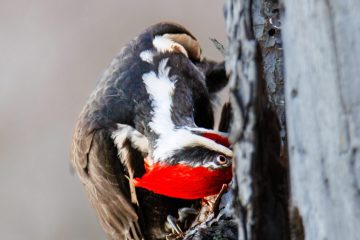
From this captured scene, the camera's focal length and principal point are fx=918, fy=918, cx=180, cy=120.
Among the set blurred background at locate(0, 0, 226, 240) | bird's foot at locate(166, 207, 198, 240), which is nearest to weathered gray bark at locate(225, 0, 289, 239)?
bird's foot at locate(166, 207, 198, 240)

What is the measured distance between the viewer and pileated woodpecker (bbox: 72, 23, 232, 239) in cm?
291

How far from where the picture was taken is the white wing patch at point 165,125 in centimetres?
261

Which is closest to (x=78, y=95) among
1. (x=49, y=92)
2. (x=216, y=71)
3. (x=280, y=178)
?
(x=49, y=92)

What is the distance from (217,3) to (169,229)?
1.75m

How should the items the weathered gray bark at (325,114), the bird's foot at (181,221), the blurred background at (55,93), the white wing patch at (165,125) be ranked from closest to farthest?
the weathered gray bark at (325,114), the white wing patch at (165,125), the bird's foot at (181,221), the blurred background at (55,93)

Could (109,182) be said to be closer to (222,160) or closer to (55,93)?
(222,160)

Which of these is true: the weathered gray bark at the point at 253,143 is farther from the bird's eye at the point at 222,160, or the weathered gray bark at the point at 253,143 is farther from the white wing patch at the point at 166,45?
the white wing patch at the point at 166,45

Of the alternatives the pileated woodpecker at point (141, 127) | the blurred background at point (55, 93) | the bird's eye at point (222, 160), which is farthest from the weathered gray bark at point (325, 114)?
the blurred background at point (55, 93)

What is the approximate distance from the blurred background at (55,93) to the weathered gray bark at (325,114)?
281cm

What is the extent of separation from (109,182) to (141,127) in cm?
21

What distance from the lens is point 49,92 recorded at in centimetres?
467

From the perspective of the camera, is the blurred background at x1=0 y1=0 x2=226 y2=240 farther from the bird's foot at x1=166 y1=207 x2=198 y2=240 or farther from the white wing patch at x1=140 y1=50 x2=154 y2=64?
the bird's foot at x1=166 y1=207 x2=198 y2=240

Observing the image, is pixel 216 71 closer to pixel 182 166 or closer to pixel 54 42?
pixel 182 166

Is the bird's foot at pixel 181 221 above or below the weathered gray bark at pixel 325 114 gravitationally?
below
